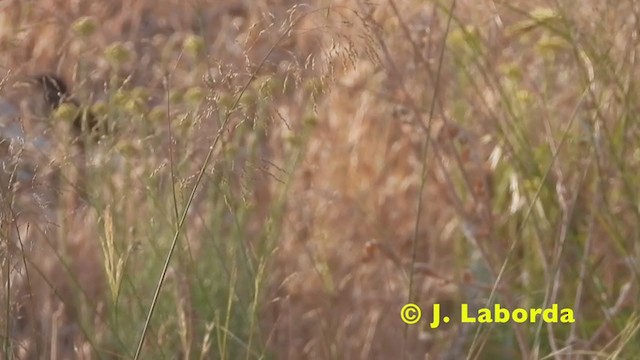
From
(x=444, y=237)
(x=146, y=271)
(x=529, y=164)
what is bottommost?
(x=444, y=237)

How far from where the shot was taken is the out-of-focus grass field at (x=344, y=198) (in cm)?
181

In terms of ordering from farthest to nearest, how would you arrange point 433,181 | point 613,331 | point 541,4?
point 433,181 → point 541,4 → point 613,331

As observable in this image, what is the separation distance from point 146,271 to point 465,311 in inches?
22.1

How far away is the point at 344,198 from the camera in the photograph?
2.68 meters

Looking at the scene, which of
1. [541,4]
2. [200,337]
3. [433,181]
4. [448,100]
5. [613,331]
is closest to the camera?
[613,331]

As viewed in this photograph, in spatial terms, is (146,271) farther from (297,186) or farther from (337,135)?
(337,135)

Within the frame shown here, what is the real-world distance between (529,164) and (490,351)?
36 centimetres

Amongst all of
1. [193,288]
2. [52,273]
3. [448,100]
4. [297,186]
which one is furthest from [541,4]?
[52,273]

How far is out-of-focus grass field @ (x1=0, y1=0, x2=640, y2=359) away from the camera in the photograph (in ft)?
5.93

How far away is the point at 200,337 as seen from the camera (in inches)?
85.4

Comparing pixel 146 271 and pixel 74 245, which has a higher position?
pixel 146 271

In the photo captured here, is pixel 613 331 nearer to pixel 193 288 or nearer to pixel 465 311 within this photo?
pixel 465 311

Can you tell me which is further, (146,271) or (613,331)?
(146,271)

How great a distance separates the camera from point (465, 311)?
2184mm
